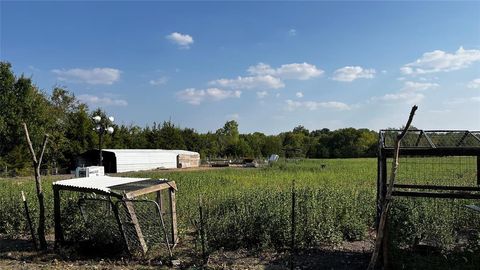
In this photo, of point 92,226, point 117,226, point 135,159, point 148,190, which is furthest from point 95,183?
point 135,159

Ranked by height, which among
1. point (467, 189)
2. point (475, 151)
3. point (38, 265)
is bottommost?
point (38, 265)

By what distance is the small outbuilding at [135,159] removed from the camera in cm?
4522

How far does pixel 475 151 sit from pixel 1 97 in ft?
142

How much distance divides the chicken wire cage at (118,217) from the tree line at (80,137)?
34.6 m

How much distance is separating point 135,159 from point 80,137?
35.9 ft

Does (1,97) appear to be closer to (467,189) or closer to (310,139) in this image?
(467,189)

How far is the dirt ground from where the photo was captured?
24.6ft

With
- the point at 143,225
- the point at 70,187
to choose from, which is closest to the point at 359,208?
the point at 143,225

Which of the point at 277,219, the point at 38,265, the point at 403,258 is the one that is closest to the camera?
the point at 403,258

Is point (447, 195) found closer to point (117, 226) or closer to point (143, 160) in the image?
point (117, 226)

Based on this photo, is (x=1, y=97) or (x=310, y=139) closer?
(x=1, y=97)

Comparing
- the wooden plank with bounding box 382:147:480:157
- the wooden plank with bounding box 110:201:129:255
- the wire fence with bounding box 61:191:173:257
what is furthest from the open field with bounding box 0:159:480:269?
the wooden plank with bounding box 382:147:480:157

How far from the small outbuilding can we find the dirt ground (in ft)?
122

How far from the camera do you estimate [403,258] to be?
273 inches
